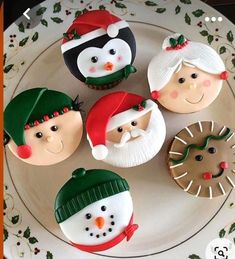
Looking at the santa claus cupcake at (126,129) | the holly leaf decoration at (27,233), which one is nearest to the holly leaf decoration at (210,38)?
the santa claus cupcake at (126,129)

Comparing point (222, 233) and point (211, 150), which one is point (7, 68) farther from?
point (222, 233)

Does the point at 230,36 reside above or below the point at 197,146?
above

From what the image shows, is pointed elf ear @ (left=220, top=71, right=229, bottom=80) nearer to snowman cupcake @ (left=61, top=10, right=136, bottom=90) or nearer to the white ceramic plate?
the white ceramic plate

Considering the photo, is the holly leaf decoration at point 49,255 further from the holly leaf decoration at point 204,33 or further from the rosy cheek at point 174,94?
the holly leaf decoration at point 204,33

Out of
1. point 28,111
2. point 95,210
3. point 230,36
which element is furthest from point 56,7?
point 95,210

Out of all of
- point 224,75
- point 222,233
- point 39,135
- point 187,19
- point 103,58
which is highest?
Answer: point 187,19

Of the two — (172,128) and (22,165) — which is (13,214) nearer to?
(22,165)

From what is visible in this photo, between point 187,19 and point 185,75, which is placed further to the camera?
point 187,19
